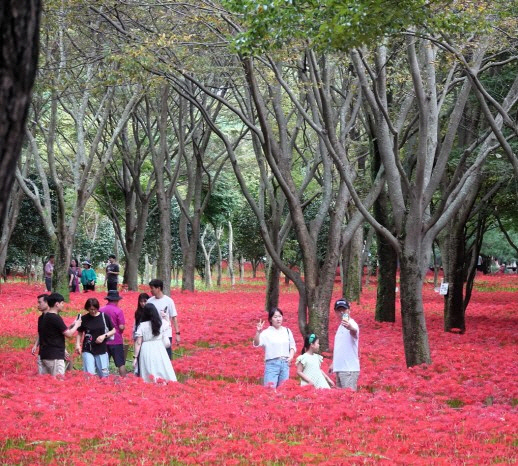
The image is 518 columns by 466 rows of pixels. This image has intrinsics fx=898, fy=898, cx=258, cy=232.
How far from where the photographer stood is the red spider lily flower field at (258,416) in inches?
314

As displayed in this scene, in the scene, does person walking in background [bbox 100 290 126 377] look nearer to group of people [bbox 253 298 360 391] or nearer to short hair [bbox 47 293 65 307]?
short hair [bbox 47 293 65 307]

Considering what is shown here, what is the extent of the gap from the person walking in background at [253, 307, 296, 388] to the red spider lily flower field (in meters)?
0.39

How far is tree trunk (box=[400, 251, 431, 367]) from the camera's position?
14.7 metres

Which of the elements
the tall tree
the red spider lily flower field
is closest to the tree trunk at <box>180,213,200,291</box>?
the tall tree

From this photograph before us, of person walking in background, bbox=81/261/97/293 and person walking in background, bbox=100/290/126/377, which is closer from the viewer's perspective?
person walking in background, bbox=100/290/126/377

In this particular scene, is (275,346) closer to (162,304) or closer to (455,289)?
(162,304)

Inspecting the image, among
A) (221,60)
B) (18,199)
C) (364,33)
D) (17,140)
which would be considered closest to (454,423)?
(364,33)

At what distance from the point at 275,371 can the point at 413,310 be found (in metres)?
3.50

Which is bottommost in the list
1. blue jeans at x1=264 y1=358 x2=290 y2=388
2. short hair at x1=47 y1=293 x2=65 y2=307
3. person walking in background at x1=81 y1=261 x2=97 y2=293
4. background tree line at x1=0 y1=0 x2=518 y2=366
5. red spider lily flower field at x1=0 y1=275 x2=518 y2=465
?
red spider lily flower field at x1=0 y1=275 x2=518 y2=465

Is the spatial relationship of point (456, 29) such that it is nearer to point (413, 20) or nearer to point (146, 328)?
point (413, 20)

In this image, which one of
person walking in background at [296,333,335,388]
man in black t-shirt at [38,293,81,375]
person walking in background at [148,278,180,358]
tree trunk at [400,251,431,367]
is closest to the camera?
person walking in background at [296,333,335,388]

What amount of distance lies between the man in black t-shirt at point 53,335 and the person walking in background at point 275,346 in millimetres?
2543

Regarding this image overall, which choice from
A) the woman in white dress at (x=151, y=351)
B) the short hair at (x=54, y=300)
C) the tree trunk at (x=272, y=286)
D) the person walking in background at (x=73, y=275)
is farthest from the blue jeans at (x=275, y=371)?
the person walking in background at (x=73, y=275)

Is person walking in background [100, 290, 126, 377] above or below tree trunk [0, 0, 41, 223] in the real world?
below
